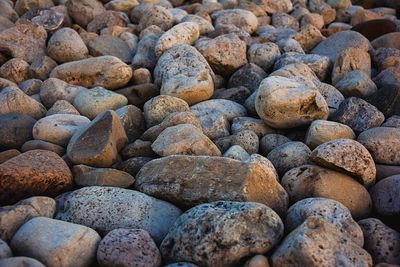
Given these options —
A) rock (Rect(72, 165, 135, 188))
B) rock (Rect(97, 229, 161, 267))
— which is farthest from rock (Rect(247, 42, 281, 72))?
rock (Rect(97, 229, 161, 267))

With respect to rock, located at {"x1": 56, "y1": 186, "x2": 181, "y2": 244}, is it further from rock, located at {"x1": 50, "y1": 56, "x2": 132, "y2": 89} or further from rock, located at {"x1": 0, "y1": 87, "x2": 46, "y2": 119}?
rock, located at {"x1": 50, "y1": 56, "x2": 132, "y2": 89}

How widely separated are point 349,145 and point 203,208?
122 cm

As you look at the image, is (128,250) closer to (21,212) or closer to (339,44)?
(21,212)

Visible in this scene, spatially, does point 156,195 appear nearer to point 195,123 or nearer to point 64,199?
point 64,199

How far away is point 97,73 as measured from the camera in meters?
5.08

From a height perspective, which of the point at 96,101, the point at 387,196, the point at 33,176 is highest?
the point at 33,176

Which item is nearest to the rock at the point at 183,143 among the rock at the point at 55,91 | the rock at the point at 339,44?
the rock at the point at 55,91

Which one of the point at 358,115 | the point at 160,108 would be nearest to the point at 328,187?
the point at 358,115

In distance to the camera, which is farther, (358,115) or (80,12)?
(80,12)

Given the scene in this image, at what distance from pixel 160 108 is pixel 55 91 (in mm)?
1117

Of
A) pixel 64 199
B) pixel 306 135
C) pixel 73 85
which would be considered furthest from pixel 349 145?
pixel 73 85

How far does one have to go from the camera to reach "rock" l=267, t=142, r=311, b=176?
12.3 feet

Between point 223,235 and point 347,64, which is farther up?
point 223,235

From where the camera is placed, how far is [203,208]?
295 cm
